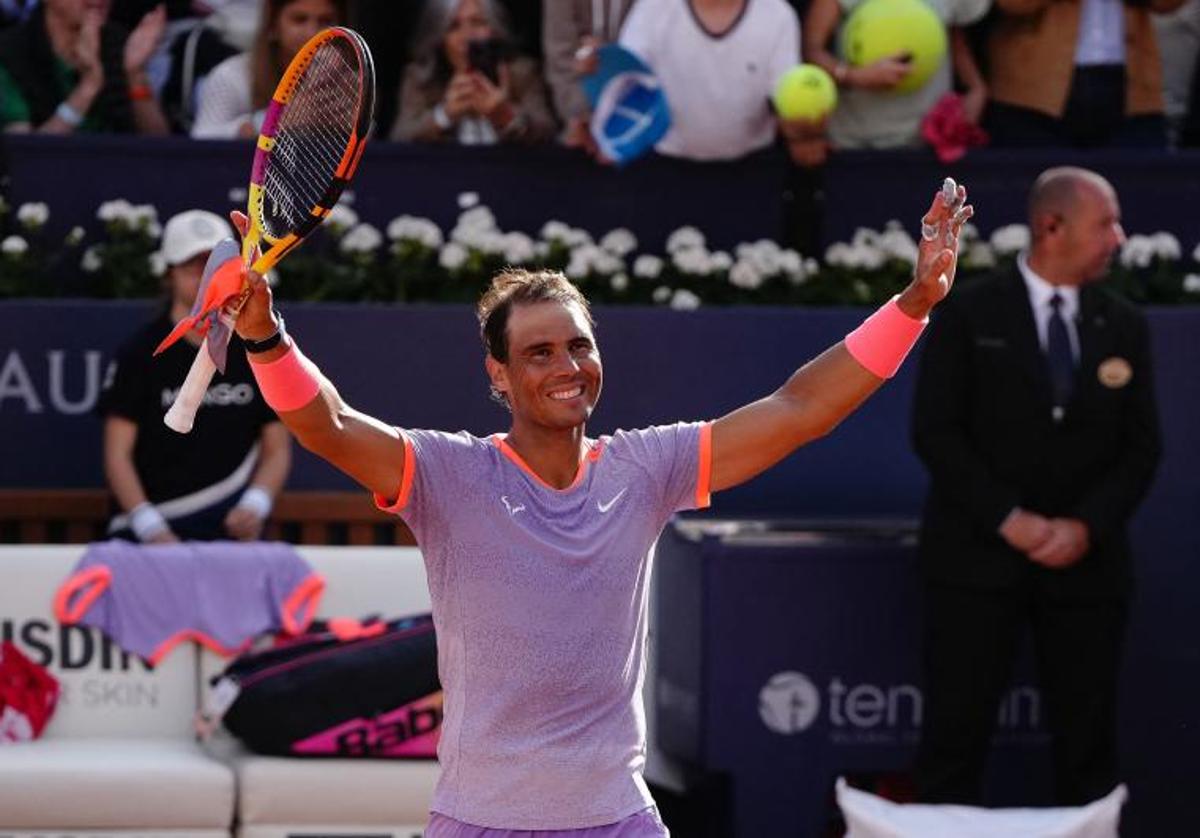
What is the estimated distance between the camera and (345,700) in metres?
6.75

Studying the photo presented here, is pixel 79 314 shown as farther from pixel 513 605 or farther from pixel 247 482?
pixel 513 605

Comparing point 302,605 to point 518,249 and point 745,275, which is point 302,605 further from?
point 745,275

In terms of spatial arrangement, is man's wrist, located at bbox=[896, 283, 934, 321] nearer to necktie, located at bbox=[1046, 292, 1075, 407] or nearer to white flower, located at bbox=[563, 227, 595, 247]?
necktie, located at bbox=[1046, 292, 1075, 407]

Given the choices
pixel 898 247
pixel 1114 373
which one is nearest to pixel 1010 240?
pixel 898 247

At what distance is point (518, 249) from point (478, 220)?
0.77ft

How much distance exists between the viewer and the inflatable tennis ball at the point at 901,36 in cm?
831

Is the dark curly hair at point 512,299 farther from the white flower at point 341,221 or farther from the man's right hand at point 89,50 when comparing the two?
the man's right hand at point 89,50

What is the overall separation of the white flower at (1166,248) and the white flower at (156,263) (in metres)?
3.33

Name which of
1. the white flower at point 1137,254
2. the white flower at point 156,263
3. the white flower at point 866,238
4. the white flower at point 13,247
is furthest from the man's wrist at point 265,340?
the white flower at point 1137,254

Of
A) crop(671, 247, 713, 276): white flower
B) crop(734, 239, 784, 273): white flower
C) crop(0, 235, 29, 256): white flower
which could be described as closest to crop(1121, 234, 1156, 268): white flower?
crop(734, 239, 784, 273): white flower

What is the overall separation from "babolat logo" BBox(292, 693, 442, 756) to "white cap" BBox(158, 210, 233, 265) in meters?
1.59

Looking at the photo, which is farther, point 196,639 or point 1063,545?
point 196,639

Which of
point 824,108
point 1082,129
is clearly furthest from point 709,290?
point 1082,129

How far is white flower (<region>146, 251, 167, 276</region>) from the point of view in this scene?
7918mm
